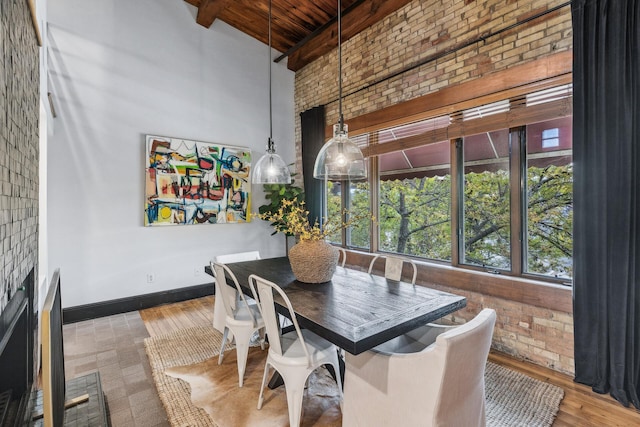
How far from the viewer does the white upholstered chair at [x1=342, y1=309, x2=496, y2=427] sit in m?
1.27

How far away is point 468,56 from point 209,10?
3481 millimetres

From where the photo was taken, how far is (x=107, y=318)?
3.70 metres

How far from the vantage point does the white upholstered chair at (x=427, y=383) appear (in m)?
1.27

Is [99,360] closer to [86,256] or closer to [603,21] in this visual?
[86,256]

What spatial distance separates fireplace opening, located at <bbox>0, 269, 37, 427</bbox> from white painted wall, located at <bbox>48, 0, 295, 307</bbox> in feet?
8.17

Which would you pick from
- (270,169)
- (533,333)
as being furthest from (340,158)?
(533,333)

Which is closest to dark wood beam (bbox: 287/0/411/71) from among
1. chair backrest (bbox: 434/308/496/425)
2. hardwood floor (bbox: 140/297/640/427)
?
chair backrest (bbox: 434/308/496/425)

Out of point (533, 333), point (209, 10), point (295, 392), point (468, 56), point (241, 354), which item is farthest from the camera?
point (209, 10)

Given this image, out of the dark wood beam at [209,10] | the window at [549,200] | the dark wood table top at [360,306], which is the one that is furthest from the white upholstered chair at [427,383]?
the dark wood beam at [209,10]

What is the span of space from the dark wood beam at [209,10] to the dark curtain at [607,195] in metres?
3.93

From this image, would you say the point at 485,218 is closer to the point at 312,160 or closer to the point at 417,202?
the point at 417,202

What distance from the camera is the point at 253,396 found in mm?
2172

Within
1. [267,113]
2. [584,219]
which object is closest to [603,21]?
[584,219]

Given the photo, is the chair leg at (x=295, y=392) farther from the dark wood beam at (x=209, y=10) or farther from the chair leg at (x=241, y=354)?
the dark wood beam at (x=209, y=10)
